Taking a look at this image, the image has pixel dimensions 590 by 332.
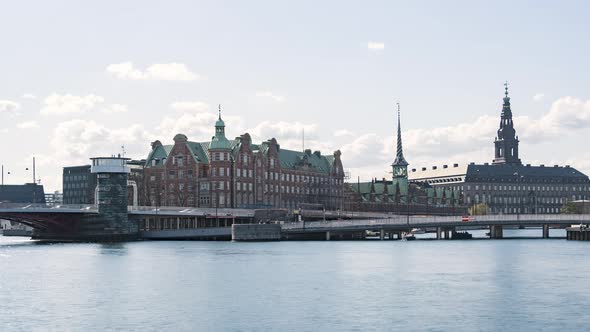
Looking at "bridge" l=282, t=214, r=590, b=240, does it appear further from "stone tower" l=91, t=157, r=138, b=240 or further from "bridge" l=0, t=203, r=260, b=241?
"stone tower" l=91, t=157, r=138, b=240

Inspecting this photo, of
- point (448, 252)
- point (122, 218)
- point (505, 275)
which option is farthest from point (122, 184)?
point (505, 275)

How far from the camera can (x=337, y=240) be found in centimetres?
18612

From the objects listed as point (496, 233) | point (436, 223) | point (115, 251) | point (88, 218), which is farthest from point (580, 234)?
point (88, 218)

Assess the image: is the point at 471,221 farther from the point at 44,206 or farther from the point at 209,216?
the point at 44,206

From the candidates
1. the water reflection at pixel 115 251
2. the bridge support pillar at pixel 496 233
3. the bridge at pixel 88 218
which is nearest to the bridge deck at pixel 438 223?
the bridge at pixel 88 218

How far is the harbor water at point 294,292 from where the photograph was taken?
5972 centimetres

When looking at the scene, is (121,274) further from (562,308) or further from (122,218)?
(122,218)

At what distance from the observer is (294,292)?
248ft

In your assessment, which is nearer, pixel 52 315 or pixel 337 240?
pixel 52 315

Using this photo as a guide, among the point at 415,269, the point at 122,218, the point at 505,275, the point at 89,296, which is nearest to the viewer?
the point at 89,296

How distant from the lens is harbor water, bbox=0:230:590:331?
196ft

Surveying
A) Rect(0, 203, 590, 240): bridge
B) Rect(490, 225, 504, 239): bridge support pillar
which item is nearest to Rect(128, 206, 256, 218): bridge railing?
Rect(0, 203, 590, 240): bridge

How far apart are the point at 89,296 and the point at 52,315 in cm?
1044

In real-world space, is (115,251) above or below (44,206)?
below
